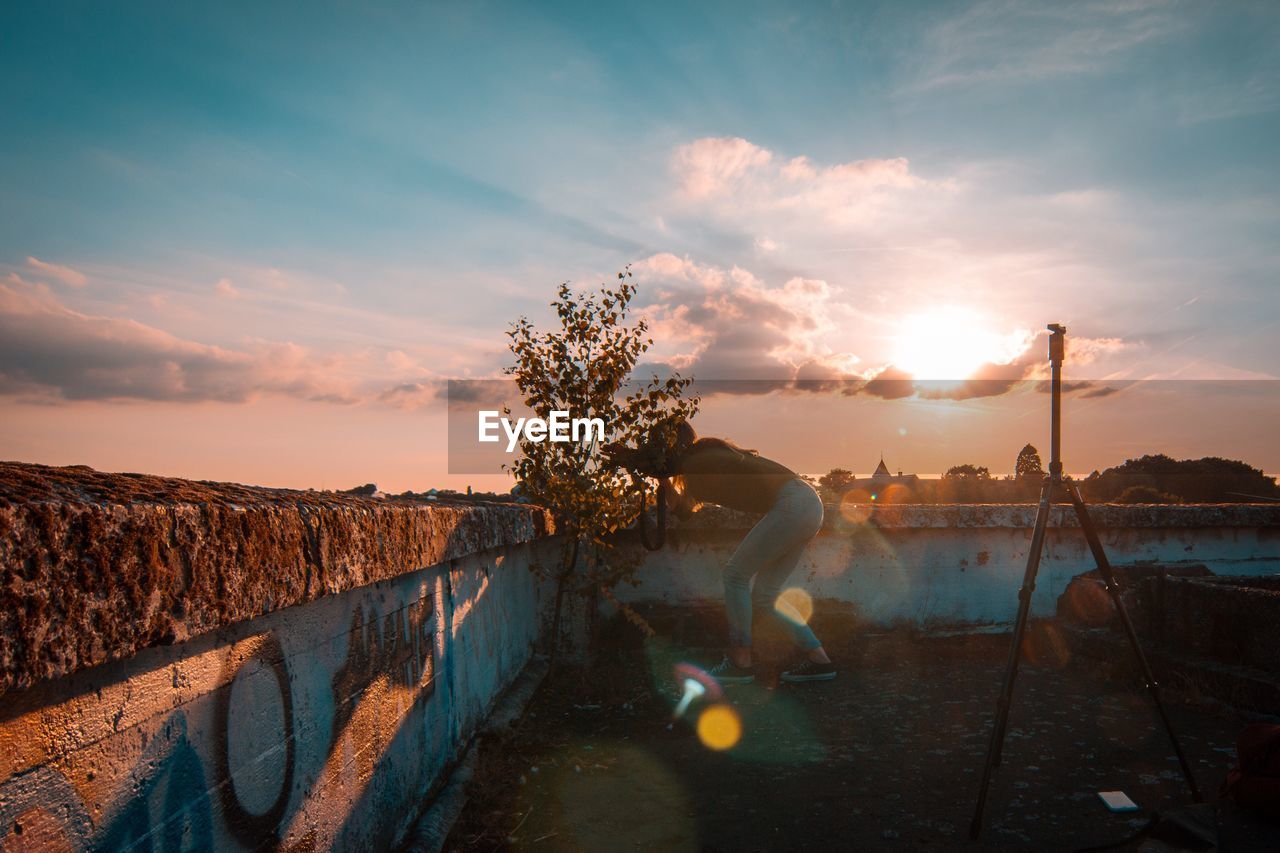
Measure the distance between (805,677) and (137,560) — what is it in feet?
17.8

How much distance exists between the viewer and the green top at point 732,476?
6270 mm

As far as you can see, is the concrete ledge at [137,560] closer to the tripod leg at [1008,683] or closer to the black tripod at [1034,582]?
the tripod leg at [1008,683]

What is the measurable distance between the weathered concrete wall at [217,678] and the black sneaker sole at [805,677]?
3.39m

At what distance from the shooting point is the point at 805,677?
6078mm

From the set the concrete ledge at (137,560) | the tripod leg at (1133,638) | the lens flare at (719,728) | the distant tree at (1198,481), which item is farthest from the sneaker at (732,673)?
the distant tree at (1198,481)

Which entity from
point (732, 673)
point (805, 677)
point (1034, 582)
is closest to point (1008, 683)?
point (1034, 582)

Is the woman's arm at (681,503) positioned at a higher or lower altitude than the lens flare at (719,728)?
higher

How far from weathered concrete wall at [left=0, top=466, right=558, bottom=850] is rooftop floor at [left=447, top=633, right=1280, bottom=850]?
3.25 ft

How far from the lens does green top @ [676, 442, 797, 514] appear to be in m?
6.27

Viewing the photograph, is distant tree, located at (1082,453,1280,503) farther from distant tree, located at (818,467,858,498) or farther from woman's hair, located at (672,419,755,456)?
woman's hair, located at (672,419,755,456)

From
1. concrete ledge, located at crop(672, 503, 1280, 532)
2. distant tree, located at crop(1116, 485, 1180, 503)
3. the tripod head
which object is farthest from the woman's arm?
distant tree, located at crop(1116, 485, 1180, 503)

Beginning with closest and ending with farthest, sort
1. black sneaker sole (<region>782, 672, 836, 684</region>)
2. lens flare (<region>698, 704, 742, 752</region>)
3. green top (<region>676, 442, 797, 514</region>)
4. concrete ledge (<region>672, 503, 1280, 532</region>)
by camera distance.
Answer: lens flare (<region>698, 704, 742, 752</region>)
black sneaker sole (<region>782, 672, 836, 684</region>)
green top (<region>676, 442, 797, 514</region>)
concrete ledge (<region>672, 503, 1280, 532</region>)

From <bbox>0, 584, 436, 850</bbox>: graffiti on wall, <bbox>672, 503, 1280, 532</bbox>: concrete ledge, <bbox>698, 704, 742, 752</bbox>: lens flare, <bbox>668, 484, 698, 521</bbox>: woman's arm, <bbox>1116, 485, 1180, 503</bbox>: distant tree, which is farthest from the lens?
<bbox>1116, 485, 1180, 503</bbox>: distant tree

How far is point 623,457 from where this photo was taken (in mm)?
6188
